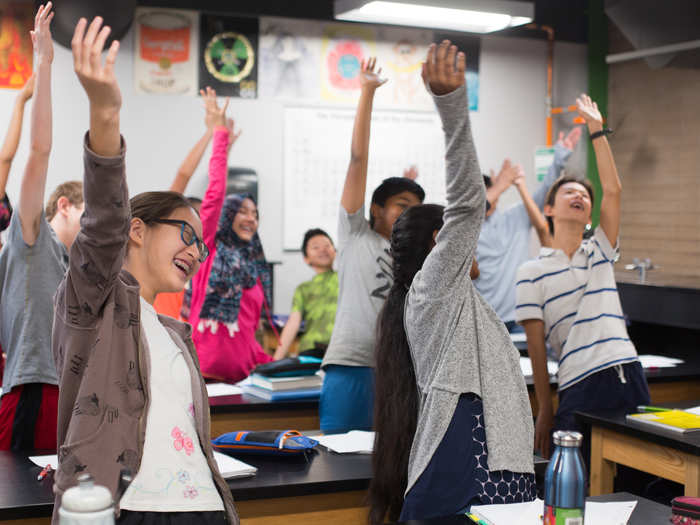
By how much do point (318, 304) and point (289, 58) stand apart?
5.88ft

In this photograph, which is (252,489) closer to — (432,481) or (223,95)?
(432,481)

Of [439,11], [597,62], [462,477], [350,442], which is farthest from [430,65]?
[597,62]

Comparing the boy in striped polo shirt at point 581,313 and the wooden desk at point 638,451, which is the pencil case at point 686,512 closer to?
the wooden desk at point 638,451

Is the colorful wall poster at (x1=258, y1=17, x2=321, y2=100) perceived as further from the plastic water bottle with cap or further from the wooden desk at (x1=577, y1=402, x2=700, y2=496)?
the plastic water bottle with cap

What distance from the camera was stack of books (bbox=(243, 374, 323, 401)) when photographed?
282cm

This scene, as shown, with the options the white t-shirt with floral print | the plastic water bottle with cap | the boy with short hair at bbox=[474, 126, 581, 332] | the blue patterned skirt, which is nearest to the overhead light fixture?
the boy with short hair at bbox=[474, 126, 581, 332]

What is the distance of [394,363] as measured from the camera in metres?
→ 1.83

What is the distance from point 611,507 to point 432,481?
1.14 feet

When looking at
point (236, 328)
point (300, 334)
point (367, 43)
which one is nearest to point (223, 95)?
point (367, 43)

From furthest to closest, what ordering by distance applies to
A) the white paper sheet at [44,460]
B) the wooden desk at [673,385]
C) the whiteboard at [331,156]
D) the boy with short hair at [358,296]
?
the whiteboard at [331,156]
the wooden desk at [673,385]
the boy with short hair at [358,296]
the white paper sheet at [44,460]

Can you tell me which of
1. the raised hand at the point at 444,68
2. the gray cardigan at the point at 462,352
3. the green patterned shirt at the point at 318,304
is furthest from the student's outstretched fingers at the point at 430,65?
the green patterned shirt at the point at 318,304

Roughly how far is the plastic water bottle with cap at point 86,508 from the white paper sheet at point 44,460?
100 centimetres

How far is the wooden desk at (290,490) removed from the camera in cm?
176

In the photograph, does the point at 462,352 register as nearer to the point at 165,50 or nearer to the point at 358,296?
the point at 358,296
